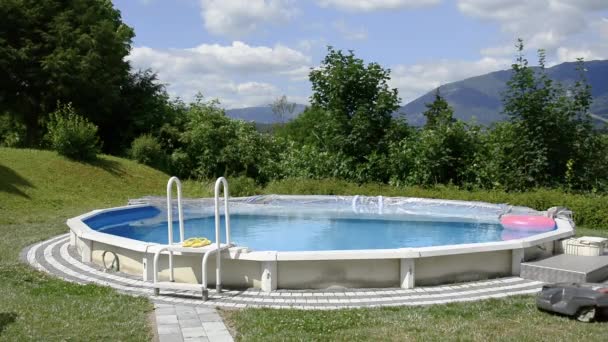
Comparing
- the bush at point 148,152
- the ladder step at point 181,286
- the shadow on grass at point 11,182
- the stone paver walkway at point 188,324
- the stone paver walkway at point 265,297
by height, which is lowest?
the stone paver walkway at point 265,297

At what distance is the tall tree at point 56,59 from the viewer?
23203 millimetres

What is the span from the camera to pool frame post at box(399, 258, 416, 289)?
722 centimetres

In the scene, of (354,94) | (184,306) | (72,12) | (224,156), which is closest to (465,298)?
(184,306)

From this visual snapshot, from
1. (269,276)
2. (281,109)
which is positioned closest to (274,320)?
(269,276)

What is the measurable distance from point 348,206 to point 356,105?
16.9 feet

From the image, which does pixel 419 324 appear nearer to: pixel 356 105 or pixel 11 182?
pixel 356 105

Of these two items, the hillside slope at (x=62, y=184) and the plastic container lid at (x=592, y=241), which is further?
the hillside slope at (x=62, y=184)

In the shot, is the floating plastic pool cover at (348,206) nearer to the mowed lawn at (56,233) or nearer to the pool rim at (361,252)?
the mowed lawn at (56,233)

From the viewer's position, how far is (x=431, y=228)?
13.1 metres

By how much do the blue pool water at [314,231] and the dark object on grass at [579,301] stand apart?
544 centimetres

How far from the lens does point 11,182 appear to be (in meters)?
17.3

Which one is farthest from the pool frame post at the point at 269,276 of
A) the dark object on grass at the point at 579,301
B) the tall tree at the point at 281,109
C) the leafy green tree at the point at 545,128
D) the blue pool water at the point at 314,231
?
the tall tree at the point at 281,109

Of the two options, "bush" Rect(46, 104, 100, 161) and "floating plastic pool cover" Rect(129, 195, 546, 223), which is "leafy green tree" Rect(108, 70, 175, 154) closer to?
"bush" Rect(46, 104, 100, 161)

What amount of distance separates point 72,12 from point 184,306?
2190 centimetres
